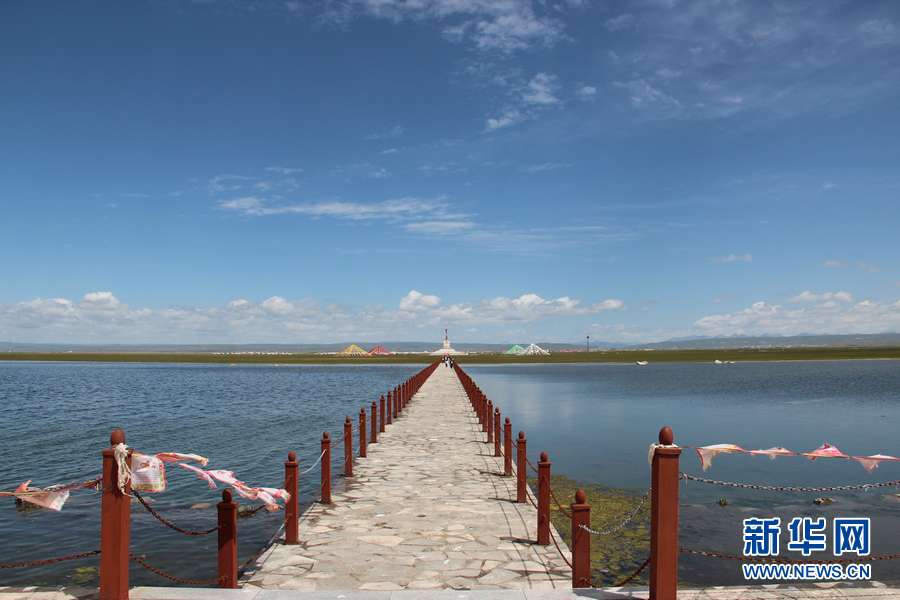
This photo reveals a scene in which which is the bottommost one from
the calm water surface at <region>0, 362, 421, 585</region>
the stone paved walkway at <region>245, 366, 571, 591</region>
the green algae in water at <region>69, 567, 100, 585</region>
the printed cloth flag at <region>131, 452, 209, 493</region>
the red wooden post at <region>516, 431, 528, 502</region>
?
the calm water surface at <region>0, 362, 421, 585</region>

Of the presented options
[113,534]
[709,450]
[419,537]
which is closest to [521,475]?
[419,537]

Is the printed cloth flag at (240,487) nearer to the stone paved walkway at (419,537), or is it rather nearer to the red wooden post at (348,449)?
the stone paved walkway at (419,537)

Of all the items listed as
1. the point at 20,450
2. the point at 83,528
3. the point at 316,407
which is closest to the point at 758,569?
the point at 83,528

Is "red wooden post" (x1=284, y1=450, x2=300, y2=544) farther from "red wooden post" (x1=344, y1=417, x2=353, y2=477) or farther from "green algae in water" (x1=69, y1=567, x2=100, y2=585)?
"red wooden post" (x1=344, y1=417, x2=353, y2=477)

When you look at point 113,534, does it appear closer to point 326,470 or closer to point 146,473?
point 146,473

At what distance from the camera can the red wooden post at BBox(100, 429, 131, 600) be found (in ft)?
22.7

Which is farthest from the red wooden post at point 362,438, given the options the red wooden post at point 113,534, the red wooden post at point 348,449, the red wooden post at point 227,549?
the red wooden post at point 113,534

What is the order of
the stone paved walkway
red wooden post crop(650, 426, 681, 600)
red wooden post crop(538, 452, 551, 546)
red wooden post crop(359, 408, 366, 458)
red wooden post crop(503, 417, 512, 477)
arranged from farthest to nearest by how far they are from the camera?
1. red wooden post crop(359, 408, 366, 458)
2. red wooden post crop(503, 417, 512, 477)
3. red wooden post crop(538, 452, 551, 546)
4. the stone paved walkway
5. red wooden post crop(650, 426, 681, 600)

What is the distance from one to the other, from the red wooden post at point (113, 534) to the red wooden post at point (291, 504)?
8.46 ft

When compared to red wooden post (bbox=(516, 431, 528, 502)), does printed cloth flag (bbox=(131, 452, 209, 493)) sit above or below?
above

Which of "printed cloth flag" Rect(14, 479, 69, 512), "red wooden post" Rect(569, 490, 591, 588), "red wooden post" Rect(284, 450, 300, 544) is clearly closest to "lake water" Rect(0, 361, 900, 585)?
"red wooden post" Rect(284, 450, 300, 544)

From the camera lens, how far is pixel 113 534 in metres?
6.95

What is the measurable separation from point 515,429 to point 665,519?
72.8 ft

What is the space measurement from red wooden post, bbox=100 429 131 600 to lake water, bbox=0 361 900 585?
10.2ft
